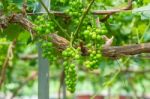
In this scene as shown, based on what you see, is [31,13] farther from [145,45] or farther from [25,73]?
[25,73]

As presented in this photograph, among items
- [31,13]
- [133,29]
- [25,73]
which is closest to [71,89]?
[31,13]

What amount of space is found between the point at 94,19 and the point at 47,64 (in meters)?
0.36

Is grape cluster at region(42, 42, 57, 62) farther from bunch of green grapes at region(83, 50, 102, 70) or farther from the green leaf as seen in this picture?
the green leaf

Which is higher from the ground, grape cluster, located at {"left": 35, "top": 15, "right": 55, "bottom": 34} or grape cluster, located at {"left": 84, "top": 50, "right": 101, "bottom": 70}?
grape cluster, located at {"left": 35, "top": 15, "right": 55, "bottom": 34}

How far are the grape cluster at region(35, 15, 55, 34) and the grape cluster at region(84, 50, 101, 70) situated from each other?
9 centimetres

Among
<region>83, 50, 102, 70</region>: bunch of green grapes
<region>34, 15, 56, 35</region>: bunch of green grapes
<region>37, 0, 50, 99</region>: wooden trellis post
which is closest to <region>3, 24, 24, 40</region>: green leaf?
<region>37, 0, 50, 99</region>: wooden trellis post

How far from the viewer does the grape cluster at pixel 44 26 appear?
0.84 m

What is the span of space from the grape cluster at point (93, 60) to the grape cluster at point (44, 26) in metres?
0.09

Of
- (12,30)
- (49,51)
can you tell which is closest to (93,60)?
(49,51)

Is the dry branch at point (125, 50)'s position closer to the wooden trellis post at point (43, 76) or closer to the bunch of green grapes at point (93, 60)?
the bunch of green grapes at point (93, 60)

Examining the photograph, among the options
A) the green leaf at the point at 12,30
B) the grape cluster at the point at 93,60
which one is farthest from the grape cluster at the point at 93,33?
the green leaf at the point at 12,30

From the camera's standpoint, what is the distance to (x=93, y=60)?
31.3 inches

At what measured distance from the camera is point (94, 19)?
0.87m

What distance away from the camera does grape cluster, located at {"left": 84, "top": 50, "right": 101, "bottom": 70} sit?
789 millimetres
